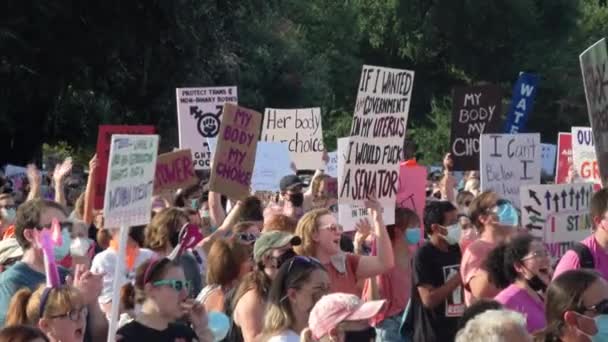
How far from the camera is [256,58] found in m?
38.8

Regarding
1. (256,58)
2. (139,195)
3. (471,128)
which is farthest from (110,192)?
(256,58)

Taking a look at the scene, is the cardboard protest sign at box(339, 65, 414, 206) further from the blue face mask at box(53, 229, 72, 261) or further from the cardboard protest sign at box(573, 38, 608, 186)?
the blue face mask at box(53, 229, 72, 261)

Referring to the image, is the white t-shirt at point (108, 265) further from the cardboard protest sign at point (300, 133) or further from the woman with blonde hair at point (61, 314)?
the cardboard protest sign at point (300, 133)

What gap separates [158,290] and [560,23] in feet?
163

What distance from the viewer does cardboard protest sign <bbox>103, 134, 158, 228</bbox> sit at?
22.5 ft

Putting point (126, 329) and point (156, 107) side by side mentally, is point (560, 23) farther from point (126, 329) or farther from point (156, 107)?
point (126, 329)

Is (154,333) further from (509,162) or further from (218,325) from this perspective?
(509,162)

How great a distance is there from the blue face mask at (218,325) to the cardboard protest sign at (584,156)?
7.11m

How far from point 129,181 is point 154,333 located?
1.26 metres

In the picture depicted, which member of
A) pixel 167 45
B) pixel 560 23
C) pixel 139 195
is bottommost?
pixel 139 195

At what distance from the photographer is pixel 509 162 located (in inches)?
464

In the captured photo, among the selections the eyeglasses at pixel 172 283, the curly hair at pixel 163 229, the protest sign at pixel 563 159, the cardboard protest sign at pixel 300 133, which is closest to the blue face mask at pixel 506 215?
the curly hair at pixel 163 229

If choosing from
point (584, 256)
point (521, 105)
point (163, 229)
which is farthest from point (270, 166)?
point (584, 256)

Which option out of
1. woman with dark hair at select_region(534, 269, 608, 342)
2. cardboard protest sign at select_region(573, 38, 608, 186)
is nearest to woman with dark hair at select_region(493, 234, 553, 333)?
woman with dark hair at select_region(534, 269, 608, 342)
